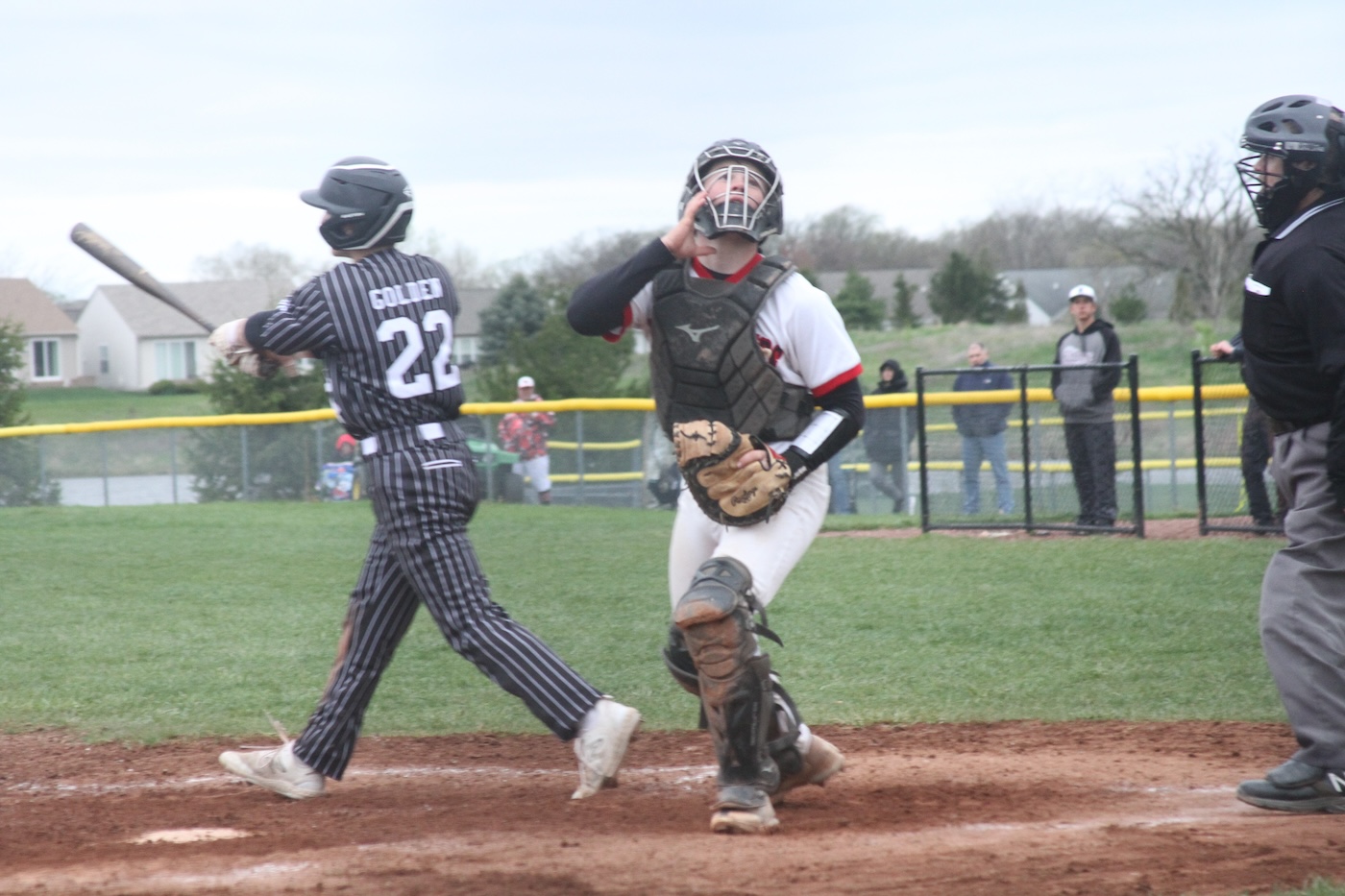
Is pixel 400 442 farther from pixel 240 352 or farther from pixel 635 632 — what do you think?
pixel 635 632

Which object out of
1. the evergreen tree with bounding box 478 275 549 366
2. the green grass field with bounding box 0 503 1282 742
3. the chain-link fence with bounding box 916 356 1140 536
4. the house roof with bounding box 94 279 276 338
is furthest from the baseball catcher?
the house roof with bounding box 94 279 276 338

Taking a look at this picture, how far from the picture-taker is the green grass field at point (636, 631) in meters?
5.95

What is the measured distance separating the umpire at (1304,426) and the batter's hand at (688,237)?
169 cm

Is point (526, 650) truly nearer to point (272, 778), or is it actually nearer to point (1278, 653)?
point (272, 778)

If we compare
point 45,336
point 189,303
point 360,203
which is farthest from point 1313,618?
point 189,303

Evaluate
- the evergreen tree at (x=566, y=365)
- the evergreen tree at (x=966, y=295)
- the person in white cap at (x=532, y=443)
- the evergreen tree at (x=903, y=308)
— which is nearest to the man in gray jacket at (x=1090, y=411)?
the person in white cap at (x=532, y=443)

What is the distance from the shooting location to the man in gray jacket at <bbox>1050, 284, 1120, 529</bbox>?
11008 mm

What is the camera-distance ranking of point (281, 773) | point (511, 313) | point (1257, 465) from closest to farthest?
point (281, 773) → point (1257, 465) → point (511, 313)

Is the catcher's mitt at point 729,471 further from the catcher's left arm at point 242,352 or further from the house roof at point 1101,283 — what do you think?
the house roof at point 1101,283

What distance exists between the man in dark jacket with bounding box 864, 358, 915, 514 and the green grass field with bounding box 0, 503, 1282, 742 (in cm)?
223

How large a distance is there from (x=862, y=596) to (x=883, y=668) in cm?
213

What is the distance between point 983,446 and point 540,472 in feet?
18.3

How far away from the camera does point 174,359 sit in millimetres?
60719

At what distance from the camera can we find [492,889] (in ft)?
10.6
